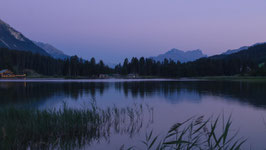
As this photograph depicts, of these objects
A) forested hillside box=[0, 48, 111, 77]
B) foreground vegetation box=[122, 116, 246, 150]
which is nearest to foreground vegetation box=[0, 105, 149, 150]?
foreground vegetation box=[122, 116, 246, 150]

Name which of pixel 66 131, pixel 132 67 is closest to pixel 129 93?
pixel 66 131

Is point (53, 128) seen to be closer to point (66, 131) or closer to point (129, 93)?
point (66, 131)

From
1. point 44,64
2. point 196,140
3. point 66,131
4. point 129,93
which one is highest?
point 44,64

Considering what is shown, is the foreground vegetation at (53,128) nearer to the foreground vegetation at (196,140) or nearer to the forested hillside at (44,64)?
the foreground vegetation at (196,140)

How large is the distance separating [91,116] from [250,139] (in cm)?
1104

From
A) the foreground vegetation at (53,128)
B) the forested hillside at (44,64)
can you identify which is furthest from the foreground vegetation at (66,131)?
the forested hillside at (44,64)

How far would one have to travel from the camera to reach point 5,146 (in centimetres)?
829

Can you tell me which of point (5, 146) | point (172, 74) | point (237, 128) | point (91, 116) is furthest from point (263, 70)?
point (5, 146)

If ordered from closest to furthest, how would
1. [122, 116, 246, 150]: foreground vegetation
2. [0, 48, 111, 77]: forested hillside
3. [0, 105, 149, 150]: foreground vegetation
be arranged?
[122, 116, 246, 150]: foreground vegetation < [0, 105, 149, 150]: foreground vegetation < [0, 48, 111, 77]: forested hillside

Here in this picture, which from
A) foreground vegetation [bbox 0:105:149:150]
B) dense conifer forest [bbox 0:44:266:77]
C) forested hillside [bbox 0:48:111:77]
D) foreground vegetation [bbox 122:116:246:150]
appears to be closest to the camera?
foreground vegetation [bbox 122:116:246:150]

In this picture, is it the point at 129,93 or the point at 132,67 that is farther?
the point at 132,67

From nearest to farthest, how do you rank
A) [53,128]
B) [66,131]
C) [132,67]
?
[53,128]
[66,131]
[132,67]

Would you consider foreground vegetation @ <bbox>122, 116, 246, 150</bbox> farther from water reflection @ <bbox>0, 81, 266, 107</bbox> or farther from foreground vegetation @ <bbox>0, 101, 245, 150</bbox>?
water reflection @ <bbox>0, 81, 266, 107</bbox>

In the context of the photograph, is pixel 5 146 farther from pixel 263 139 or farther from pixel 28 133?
pixel 263 139
